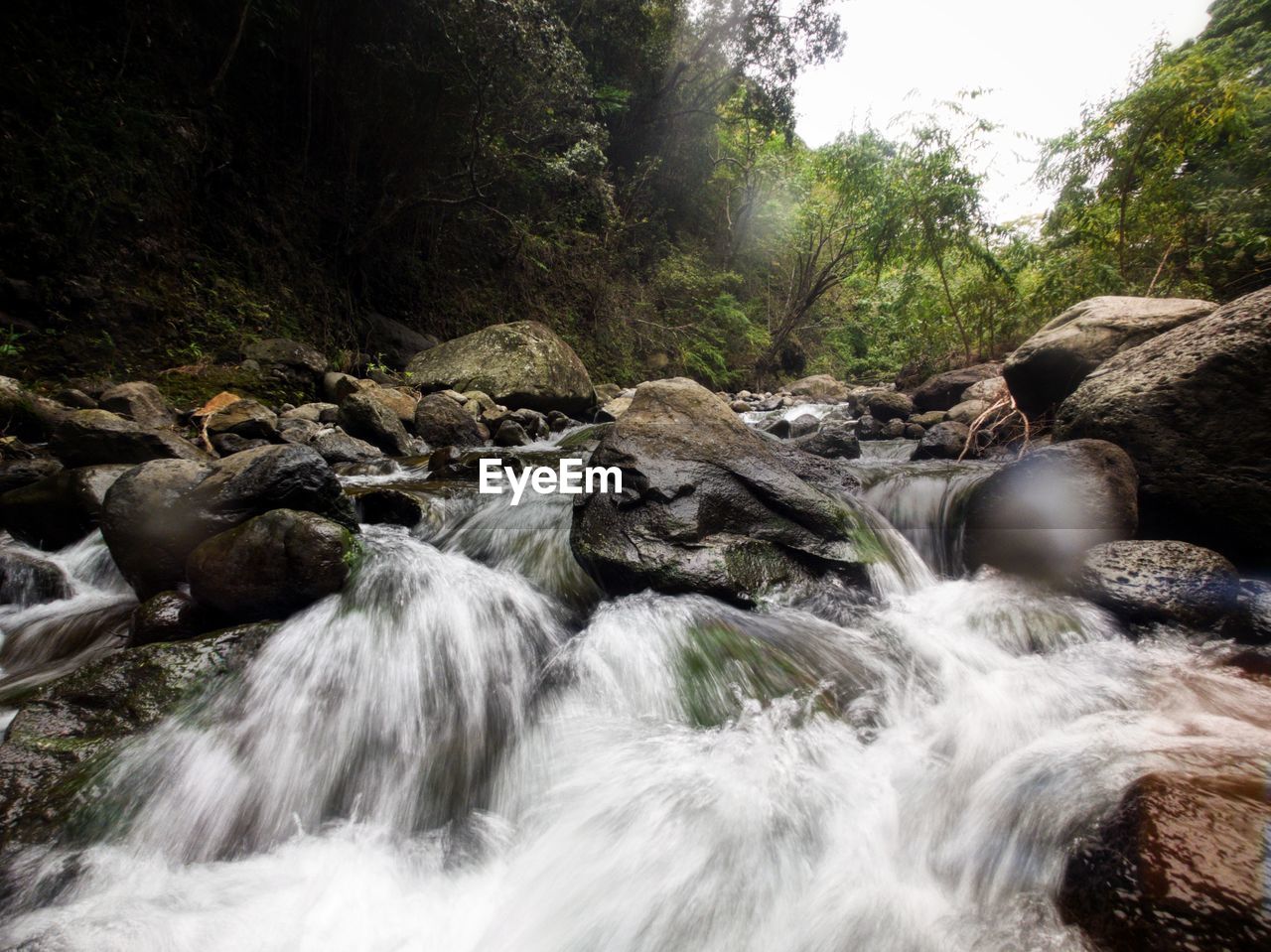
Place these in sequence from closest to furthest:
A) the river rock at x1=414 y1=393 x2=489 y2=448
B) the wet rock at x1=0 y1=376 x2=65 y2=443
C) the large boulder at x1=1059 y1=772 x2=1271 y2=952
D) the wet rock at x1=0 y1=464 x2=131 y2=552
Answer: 1. the large boulder at x1=1059 y1=772 x2=1271 y2=952
2. the wet rock at x1=0 y1=464 x2=131 y2=552
3. the wet rock at x1=0 y1=376 x2=65 y2=443
4. the river rock at x1=414 y1=393 x2=489 y2=448

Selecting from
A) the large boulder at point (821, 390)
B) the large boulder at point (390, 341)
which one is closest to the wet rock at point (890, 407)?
the large boulder at point (821, 390)

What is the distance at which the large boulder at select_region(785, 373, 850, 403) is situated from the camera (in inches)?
597

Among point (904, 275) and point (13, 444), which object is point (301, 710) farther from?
point (904, 275)

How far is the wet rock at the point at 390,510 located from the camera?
3989mm

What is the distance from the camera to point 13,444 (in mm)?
4195

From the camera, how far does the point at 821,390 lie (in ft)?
53.3

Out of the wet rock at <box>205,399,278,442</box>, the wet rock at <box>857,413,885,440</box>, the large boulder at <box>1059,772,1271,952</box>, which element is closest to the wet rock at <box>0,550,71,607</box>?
the wet rock at <box>205,399,278,442</box>

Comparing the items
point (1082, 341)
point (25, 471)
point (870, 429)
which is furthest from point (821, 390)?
point (25, 471)

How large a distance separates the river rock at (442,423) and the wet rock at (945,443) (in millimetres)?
6038

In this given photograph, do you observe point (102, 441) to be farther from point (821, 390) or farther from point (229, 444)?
point (821, 390)

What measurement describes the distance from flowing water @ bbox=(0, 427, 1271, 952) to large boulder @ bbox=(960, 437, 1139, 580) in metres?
0.27

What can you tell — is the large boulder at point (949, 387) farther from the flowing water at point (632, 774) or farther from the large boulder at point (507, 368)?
the flowing water at point (632, 774)

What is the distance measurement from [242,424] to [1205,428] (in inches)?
313

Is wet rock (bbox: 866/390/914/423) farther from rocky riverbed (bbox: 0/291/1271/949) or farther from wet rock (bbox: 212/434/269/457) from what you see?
wet rock (bbox: 212/434/269/457)
